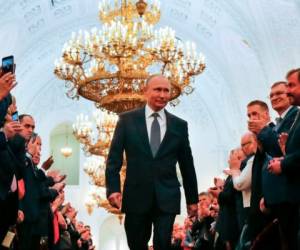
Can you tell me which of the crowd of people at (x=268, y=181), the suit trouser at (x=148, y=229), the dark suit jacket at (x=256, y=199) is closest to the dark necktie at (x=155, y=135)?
the suit trouser at (x=148, y=229)

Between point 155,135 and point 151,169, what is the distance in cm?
34

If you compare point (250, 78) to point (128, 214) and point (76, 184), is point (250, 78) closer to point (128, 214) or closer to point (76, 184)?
point (76, 184)

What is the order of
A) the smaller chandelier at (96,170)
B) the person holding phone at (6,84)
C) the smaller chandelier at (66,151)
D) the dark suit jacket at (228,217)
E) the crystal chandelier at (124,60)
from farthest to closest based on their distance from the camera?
the smaller chandelier at (66,151) → the smaller chandelier at (96,170) → the crystal chandelier at (124,60) → the dark suit jacket at (228,217) → the person holding phone at (6,84)

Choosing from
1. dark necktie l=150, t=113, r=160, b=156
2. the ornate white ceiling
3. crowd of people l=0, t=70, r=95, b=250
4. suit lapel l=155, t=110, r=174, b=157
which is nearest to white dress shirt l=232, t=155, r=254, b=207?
suit lapel l=155, t=110, r=174, b=157

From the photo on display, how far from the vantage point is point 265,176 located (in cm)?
513

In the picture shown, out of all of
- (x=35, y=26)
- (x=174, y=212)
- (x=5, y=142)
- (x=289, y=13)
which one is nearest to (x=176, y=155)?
(x=174, y=212)

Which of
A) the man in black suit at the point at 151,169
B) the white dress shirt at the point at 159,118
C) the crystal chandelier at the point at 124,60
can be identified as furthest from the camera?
the crystal chandelier at the point at 124,60

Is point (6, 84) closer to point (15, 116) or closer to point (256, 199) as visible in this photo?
point (15, 116)

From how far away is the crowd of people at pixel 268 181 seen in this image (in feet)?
15.9

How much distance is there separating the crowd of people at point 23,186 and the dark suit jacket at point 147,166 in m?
0.81

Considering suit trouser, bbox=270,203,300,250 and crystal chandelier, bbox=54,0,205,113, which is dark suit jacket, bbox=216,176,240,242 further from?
crystal chandelier, bbox=54,0,205,113

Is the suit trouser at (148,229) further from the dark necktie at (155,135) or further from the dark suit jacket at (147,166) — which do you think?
the dark necktie at (155,135)

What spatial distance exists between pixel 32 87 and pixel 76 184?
17.9 ft

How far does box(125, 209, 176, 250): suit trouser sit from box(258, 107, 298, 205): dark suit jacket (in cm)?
82
